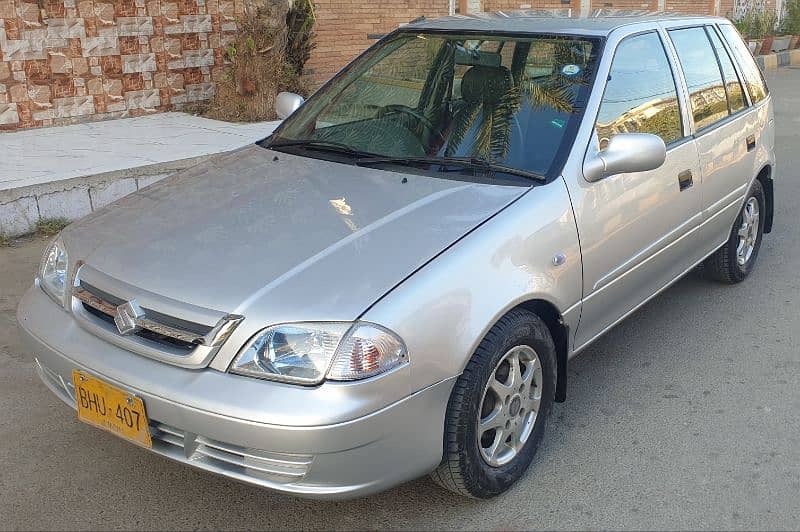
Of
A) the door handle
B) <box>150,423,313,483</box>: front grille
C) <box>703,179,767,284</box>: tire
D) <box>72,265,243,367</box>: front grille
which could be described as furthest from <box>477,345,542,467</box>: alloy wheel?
<box>703,179,767,284</box>: tire

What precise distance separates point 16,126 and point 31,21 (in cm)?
97

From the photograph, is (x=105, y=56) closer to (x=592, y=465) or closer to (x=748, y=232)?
(x=748, y=232)

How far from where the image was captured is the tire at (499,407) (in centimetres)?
261

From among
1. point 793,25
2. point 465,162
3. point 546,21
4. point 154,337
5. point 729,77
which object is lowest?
point 793,25

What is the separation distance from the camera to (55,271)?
9.96 feet

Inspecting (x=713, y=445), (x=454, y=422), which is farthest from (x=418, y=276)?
(x=713, y=445)

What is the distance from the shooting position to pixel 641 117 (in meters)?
3.64

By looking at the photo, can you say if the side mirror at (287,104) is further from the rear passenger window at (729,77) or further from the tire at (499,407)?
the rear passenger window at (729,77)

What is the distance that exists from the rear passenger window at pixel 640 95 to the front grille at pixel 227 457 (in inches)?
71.8

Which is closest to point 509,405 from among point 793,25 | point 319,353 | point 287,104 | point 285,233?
point 319,353

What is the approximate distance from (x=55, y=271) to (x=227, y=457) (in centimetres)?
111

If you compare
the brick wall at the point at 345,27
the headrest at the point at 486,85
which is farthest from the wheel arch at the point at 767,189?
the brick wall at the point at 345,27

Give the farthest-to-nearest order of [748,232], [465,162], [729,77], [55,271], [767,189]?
[767,189] < [748,232] < [729,77] < [465,162] < [55,271]

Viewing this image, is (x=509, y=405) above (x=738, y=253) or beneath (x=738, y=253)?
above
